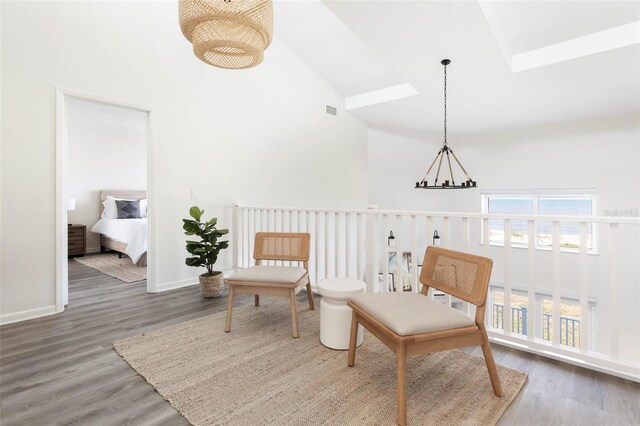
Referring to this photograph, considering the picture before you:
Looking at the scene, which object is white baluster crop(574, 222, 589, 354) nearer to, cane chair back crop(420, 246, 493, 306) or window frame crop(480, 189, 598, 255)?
cane chair back crop(420, 246, 493, 306)

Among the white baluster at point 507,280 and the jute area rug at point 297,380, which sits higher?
the white baluster at point 507,280

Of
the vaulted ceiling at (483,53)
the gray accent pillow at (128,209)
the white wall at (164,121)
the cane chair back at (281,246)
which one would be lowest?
the cane chair back at (281,246)

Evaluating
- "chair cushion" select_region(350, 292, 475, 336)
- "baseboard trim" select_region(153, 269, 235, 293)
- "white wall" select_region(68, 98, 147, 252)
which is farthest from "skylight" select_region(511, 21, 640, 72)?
"white wall" select_region(68, 98, 147, 252)

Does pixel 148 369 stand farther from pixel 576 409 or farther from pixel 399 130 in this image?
pixel 399 130

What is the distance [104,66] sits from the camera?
297 cm

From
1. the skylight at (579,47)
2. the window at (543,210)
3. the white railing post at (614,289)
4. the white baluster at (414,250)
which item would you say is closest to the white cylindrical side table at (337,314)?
the white baluster at (414,250)

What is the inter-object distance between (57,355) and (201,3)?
7.32 ft

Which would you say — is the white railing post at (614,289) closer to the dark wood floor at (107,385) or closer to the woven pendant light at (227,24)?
the dark wood floor at (107,385)

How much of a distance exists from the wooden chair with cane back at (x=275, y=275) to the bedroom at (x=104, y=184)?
2739 millimetres

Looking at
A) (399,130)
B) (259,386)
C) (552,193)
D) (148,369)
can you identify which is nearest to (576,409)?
(259,386)

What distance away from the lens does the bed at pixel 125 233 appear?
447 cm

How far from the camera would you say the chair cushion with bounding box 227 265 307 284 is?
7.38 ft

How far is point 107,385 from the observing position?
1.67 meters

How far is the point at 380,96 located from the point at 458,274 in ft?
13.5
